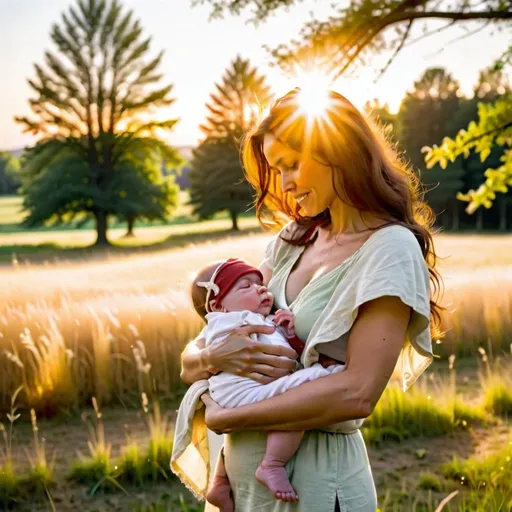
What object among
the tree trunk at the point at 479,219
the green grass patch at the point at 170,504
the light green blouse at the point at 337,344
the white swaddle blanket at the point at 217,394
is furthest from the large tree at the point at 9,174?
the tree trunk at the point at 479,219

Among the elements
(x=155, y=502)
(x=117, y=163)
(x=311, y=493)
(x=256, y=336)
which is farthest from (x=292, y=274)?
(x=117, y=163)

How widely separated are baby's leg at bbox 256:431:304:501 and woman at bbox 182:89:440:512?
0.12 feet

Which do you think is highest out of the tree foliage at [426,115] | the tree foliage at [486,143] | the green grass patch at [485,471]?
the tree foliage at [426,115]

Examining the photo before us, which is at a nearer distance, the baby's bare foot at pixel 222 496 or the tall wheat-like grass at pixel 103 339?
the baby's bare foot at pixel 222 496

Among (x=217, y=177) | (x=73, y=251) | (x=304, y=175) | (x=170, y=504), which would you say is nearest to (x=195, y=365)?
(x=304, y=175)

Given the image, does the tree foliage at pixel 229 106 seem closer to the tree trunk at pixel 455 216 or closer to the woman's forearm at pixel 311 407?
the tree trunk at pixel 455 216

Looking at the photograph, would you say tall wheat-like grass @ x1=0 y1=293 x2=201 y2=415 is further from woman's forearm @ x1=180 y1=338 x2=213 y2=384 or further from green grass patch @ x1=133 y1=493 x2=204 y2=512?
woman's forearm @ x1=180 y1=338 x2=213 y2=384

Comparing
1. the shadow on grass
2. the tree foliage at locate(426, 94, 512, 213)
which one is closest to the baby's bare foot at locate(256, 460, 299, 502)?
the tree foliage at locate(426, 94, 512, 213)

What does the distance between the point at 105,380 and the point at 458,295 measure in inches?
139

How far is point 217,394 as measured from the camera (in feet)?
5.41

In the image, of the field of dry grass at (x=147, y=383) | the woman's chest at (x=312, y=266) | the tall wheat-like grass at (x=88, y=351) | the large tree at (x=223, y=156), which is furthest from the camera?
the large tree at (x=223, y=156)

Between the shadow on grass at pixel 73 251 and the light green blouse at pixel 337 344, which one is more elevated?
the light green blouse at pixel 337 344

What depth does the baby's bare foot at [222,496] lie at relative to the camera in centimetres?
167

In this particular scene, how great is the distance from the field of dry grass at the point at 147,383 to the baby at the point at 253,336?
189cm
